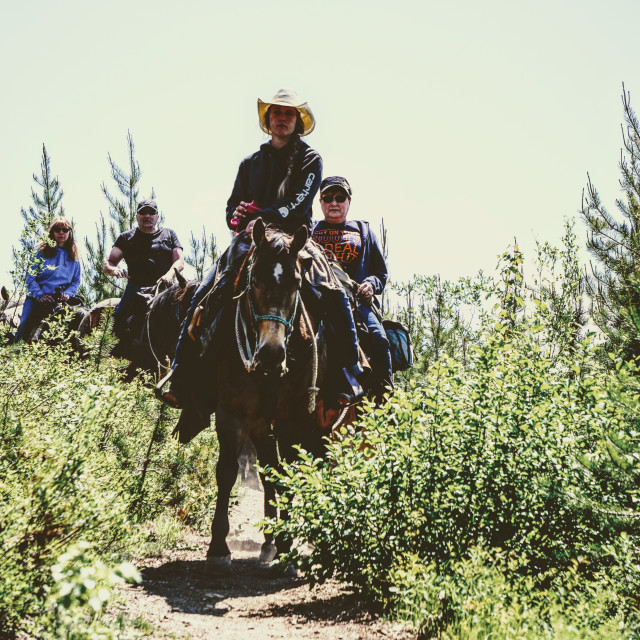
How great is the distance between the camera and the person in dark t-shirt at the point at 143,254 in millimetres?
→ 9539

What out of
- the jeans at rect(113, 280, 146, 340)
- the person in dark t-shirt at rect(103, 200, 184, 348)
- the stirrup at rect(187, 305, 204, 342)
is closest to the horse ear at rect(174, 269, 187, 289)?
the person in dark t-shirt at rect(103, 200, 184, 348)

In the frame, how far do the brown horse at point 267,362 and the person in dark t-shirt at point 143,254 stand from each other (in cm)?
445

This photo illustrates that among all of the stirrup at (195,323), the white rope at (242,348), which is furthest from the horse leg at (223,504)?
the stirrup at (195,323)

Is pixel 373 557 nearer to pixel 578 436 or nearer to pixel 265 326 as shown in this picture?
pixel 578 436

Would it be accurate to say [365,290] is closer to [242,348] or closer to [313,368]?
[313,368]

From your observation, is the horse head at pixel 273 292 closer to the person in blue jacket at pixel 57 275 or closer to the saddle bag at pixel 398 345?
the saddle bag at pixel 398 345

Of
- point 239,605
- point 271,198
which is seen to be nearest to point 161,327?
point 271,198

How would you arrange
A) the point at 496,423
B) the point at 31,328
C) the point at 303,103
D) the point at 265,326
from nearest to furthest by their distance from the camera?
the point at 496,423 < the point at 265,326 < the point at 303,103 < the point at 31,328

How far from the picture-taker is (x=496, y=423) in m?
3.68

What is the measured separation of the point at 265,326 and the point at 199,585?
2151mm

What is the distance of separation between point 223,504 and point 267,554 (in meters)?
1.00

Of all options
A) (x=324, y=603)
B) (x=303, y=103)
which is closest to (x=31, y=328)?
(x=303, y=103)

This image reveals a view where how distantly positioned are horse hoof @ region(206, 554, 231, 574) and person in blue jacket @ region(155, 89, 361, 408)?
4.83 ft

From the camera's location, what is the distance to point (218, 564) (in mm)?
5070
